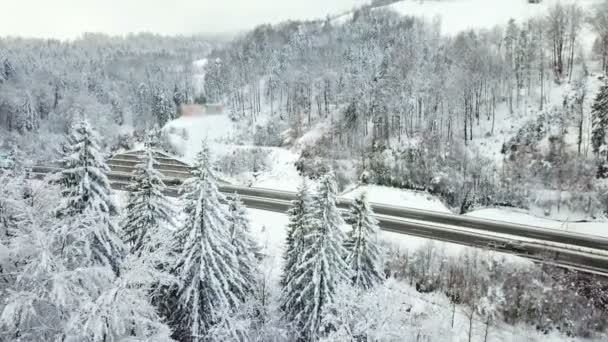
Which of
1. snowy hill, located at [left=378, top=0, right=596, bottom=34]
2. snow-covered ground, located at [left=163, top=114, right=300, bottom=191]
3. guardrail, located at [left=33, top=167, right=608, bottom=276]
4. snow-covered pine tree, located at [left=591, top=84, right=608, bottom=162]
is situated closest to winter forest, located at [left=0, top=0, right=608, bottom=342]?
snow-covered pine tree, located at [left=591, top=84, right=608, bottom=162]

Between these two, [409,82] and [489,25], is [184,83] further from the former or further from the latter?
[489,25]

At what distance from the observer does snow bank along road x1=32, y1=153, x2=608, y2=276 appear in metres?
28.0

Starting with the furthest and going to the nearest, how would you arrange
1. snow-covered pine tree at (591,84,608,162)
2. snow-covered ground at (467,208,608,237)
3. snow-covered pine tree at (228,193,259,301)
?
snow-covered pine tree at (591,84,608,162), snow-covered ground at (467,208,608,237), snow-covered pine tree at (228,193,259,301)

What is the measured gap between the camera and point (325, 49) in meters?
87.6

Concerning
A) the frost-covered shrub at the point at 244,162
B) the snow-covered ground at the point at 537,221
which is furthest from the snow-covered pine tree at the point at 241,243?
the frost-covered shrub at the point at 244,162

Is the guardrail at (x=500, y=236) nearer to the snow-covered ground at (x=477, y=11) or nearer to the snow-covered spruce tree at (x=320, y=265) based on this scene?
the snow-covered spruce tree at (x=320, y=265)

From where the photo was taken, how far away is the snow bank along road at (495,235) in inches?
1102

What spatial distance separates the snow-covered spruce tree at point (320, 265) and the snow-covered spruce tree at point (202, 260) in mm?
3818

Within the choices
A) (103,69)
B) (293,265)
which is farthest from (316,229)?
(103,69)

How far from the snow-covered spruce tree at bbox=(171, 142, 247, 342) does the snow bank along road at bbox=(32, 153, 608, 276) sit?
14.0 meters

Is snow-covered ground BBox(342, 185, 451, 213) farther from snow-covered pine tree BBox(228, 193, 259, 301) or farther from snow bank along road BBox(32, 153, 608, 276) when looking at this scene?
snow-covered pine tree BBox(228, 193, 259, 301)

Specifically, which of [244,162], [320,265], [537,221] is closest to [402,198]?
[537,221]

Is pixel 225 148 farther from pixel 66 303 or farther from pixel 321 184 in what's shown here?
pixel 66 303

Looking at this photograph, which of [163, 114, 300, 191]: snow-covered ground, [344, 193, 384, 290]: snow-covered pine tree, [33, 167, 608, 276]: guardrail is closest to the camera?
[344, 193, 384, 290]: snow-covered pine tree
